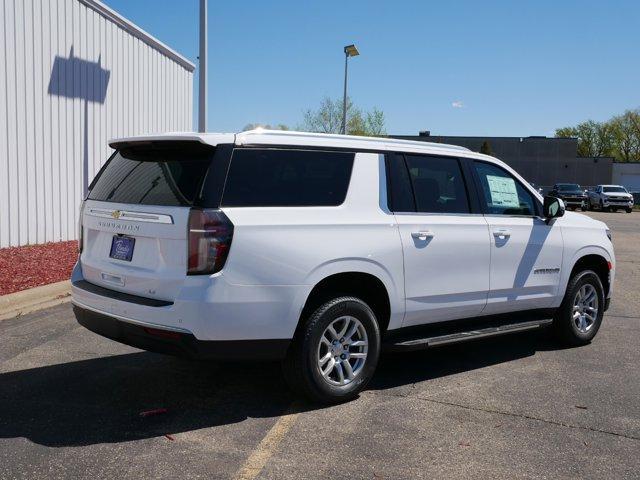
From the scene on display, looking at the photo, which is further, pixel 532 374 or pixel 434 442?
pixel 532 374

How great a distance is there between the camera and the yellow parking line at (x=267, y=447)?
3617 millimetres

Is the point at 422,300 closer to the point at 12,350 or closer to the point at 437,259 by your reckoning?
the point at 437,259

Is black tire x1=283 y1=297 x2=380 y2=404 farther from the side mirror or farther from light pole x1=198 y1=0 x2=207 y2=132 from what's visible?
light pole x1=198 y1=0 x2=207 y2=132

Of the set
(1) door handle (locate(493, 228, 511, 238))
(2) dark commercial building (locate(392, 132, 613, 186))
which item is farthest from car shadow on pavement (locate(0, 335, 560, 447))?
(2) dark commercial building (locate(392, 132, 613, 186))

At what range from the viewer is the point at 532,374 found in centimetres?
566

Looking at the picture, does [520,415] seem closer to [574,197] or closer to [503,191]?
[503,191]

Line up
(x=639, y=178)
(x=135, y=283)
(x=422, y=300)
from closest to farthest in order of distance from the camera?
(x=135, y=283)
(x=422, y=300)
(x=639, y=178)

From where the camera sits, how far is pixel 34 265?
9.41 meters

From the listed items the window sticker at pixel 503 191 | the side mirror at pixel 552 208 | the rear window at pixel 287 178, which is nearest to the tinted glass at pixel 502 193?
the window sticker at pixel 503 191

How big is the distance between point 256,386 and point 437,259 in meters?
1.74

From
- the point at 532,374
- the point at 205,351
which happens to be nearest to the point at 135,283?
the point at 205,351

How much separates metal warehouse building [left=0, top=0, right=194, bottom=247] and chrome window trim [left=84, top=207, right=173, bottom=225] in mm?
6810

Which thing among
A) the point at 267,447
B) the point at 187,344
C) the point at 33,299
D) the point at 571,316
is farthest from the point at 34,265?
the point at 571,316

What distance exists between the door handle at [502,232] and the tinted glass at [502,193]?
6.8 inches
